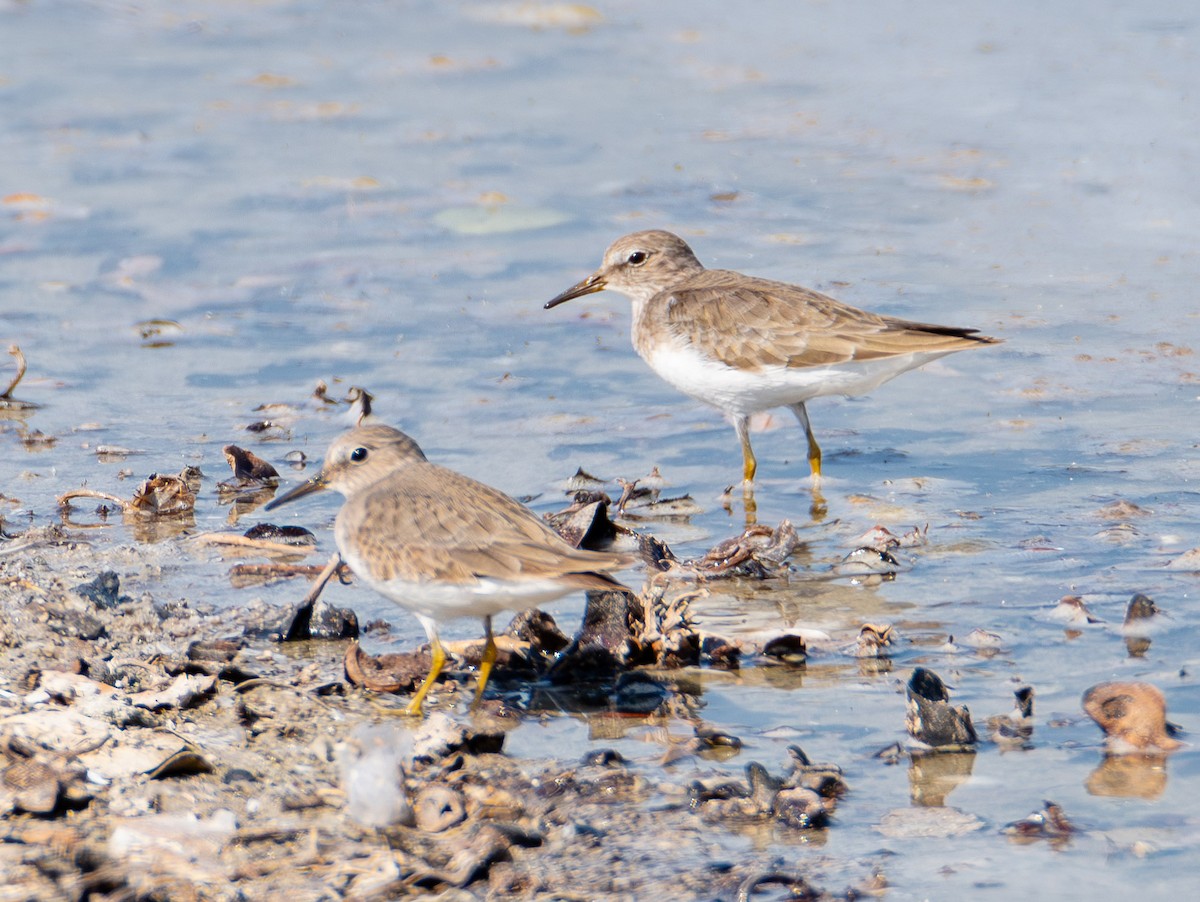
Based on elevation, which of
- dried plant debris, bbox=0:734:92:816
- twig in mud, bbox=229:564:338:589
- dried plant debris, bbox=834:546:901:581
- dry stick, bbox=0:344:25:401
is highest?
dry stick, bbox=0:344:25:401

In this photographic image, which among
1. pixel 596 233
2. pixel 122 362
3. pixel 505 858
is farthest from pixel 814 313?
pixel 505 858

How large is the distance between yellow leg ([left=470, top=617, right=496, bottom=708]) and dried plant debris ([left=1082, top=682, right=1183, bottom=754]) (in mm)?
1843

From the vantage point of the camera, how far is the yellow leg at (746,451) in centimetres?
775

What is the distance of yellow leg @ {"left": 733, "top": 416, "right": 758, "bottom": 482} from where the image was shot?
7.75m

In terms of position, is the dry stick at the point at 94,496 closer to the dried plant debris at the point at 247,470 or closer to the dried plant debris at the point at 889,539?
the dried plant debris at the point at 247,470

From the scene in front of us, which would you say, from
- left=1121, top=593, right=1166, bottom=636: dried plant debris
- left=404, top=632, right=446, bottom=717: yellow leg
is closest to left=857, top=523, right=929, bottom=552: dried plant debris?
left=1121, top=593, right=1166, bottom=636: dried plant debris

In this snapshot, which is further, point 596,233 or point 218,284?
point 596,233

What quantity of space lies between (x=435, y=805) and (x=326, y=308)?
607cm

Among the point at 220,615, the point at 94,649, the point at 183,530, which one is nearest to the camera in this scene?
the point at 94,649

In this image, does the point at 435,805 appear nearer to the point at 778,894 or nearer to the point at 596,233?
the point at 778,894

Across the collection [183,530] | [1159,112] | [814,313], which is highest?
[1159,112]

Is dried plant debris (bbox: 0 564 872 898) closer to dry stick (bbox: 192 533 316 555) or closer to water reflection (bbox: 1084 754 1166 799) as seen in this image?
water reflection (bbox: 1084 754 1166 799)

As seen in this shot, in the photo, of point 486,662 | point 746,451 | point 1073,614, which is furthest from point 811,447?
point 486,662

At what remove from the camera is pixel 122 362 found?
9070mm
